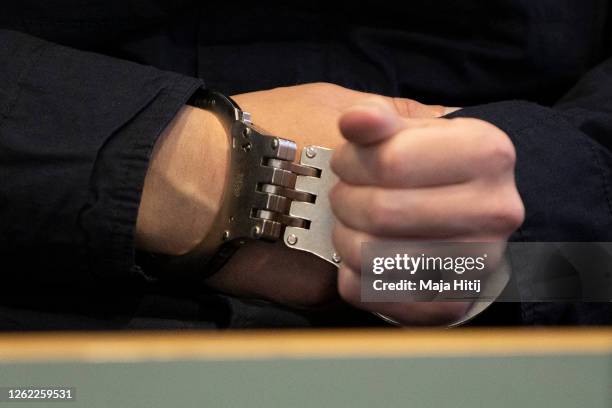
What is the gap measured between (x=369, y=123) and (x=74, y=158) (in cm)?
24

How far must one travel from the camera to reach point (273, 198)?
51cm

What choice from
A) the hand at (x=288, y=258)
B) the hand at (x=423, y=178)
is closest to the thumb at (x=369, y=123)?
the hand at (x=423, y=178)

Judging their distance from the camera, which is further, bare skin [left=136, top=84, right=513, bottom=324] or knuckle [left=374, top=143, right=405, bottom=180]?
bare skin [left=136, top=84, right=513, bottom=324]

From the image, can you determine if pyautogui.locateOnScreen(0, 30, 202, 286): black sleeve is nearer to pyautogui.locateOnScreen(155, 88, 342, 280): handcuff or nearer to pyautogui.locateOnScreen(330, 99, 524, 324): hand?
pyautogui.locateOnScreen(155, 88, 342, 280): handcuff

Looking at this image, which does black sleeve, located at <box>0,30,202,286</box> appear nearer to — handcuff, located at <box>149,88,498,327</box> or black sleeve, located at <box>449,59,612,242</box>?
handcuff, located at <box>149,88,498,327</box>

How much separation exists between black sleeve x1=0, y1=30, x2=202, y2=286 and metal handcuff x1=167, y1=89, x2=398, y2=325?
7 cm

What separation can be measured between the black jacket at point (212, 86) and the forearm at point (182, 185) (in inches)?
0.8

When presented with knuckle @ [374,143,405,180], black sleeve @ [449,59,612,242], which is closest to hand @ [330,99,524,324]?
knuckle @ [374,143,405,180]

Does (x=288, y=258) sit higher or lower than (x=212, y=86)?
lower

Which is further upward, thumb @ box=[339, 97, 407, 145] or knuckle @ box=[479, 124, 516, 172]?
thumb @ box=[339, 97, 407, 145]

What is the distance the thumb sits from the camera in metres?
0.40

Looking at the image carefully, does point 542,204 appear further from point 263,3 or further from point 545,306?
point 263,3

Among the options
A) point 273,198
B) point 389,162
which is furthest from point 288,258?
point 389,162

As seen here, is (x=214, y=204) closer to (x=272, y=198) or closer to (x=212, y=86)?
(x=272, y=198)
